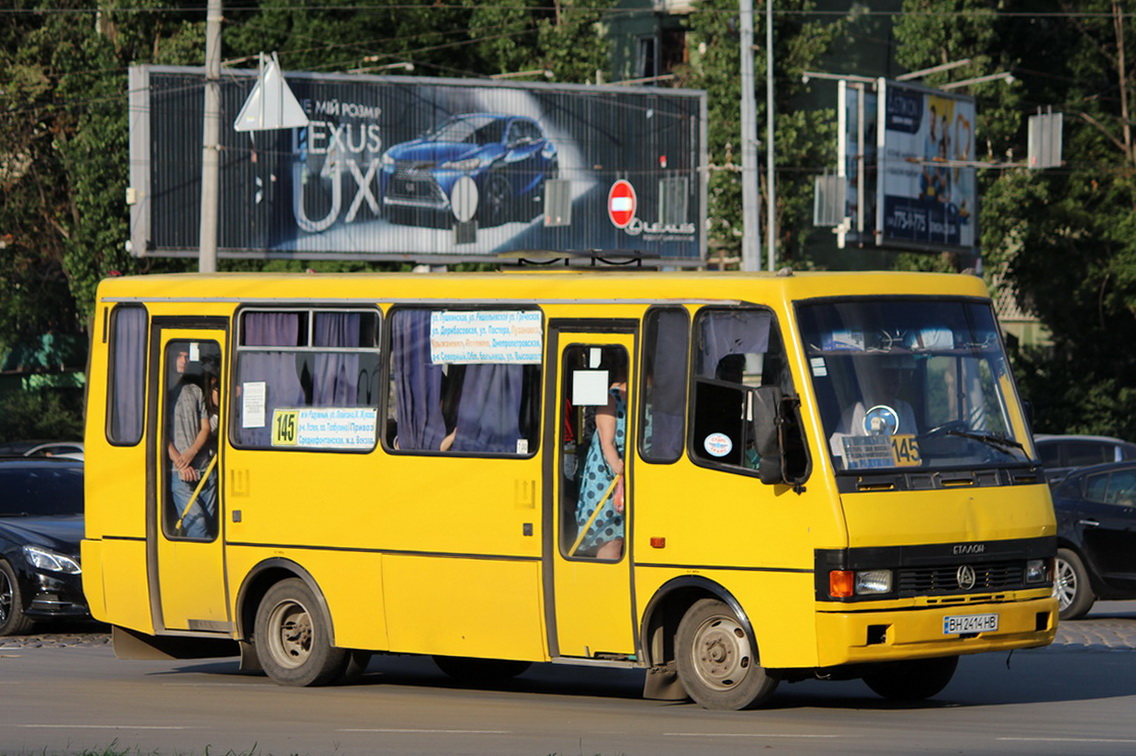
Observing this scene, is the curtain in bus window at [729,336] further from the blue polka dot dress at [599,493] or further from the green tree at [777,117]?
the green tree at [777,117]

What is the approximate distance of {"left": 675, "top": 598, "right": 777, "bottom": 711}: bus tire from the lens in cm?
1201

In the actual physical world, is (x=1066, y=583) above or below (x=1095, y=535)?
below

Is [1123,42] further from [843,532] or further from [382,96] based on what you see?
[843,532]

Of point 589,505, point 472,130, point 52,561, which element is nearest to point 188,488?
point 589,505

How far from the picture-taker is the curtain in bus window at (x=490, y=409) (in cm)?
1305

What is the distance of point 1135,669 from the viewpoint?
15211 mm

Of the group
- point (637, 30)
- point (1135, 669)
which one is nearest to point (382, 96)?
point (637, 30)

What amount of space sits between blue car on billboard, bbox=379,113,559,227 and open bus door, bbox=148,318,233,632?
30.1 metres

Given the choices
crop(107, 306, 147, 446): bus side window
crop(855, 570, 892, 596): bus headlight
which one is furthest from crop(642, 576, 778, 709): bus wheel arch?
crop(107, 306, 147, 446): bus side window

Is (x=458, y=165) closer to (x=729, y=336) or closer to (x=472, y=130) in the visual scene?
(x=472, y=130)

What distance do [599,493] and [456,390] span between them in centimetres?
134

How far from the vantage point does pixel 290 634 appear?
14.2m

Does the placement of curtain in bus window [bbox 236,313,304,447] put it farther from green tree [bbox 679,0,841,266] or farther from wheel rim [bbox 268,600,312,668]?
green tree [bbox 679,0,841,266]

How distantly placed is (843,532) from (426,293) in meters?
3.51
